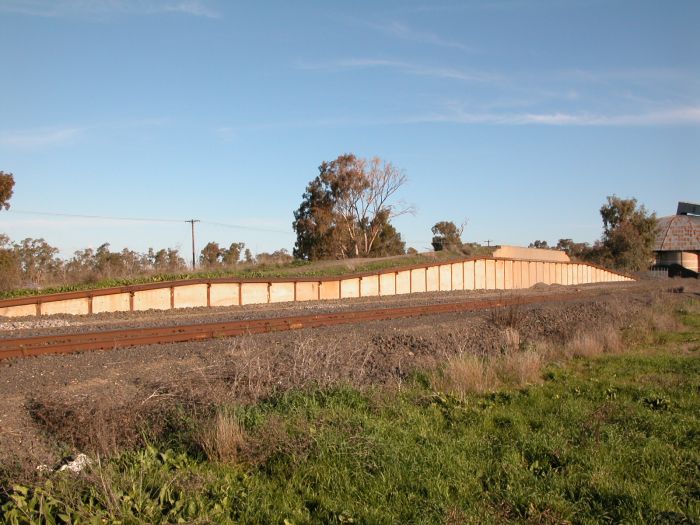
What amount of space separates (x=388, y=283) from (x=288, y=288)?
8.95 meters

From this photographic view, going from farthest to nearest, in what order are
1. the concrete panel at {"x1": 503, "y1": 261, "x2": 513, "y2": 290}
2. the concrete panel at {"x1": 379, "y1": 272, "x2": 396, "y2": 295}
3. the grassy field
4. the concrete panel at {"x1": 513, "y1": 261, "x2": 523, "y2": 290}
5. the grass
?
the concrete panel at {"x1": 513, "y1": 261, "x2": 523, "y2": 290}, the concrete panel at {"x1": 503, "y1": 261, "x2": 513, "y2": 290}, the concrete panel at {"x1": 379, "y1": 272, "x2": 396, "y2": 295}, the grass, the grassy field

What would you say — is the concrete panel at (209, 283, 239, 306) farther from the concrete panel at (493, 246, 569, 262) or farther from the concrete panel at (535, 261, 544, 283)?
the concrete panel at (535, 261, 544, 283)

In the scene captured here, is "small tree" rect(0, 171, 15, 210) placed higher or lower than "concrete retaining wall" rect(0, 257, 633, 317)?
higher

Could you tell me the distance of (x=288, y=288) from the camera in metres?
32.4

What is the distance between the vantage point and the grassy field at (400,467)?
511cm

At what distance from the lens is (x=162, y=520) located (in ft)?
15.7

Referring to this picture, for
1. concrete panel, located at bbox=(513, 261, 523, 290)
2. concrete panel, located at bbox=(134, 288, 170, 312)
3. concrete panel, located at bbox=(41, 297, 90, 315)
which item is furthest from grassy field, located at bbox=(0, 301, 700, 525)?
concrete panel, located at bbox=(513, 261, 523, 290)

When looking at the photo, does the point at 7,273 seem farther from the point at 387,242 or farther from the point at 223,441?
the point at 387,242

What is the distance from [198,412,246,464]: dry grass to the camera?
249 inches

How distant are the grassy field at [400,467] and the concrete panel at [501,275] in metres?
43.6

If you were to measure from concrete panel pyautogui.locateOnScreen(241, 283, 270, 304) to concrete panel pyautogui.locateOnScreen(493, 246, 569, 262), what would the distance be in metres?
32.1

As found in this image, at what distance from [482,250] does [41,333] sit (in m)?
49.3

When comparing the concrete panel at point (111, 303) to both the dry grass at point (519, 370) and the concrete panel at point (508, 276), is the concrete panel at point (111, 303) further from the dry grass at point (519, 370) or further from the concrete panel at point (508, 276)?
the concrete panel at point (508, 276)

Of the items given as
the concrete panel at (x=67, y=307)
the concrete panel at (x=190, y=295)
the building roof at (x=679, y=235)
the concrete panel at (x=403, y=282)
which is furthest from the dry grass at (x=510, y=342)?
the building roof at (x=679, y=235)
